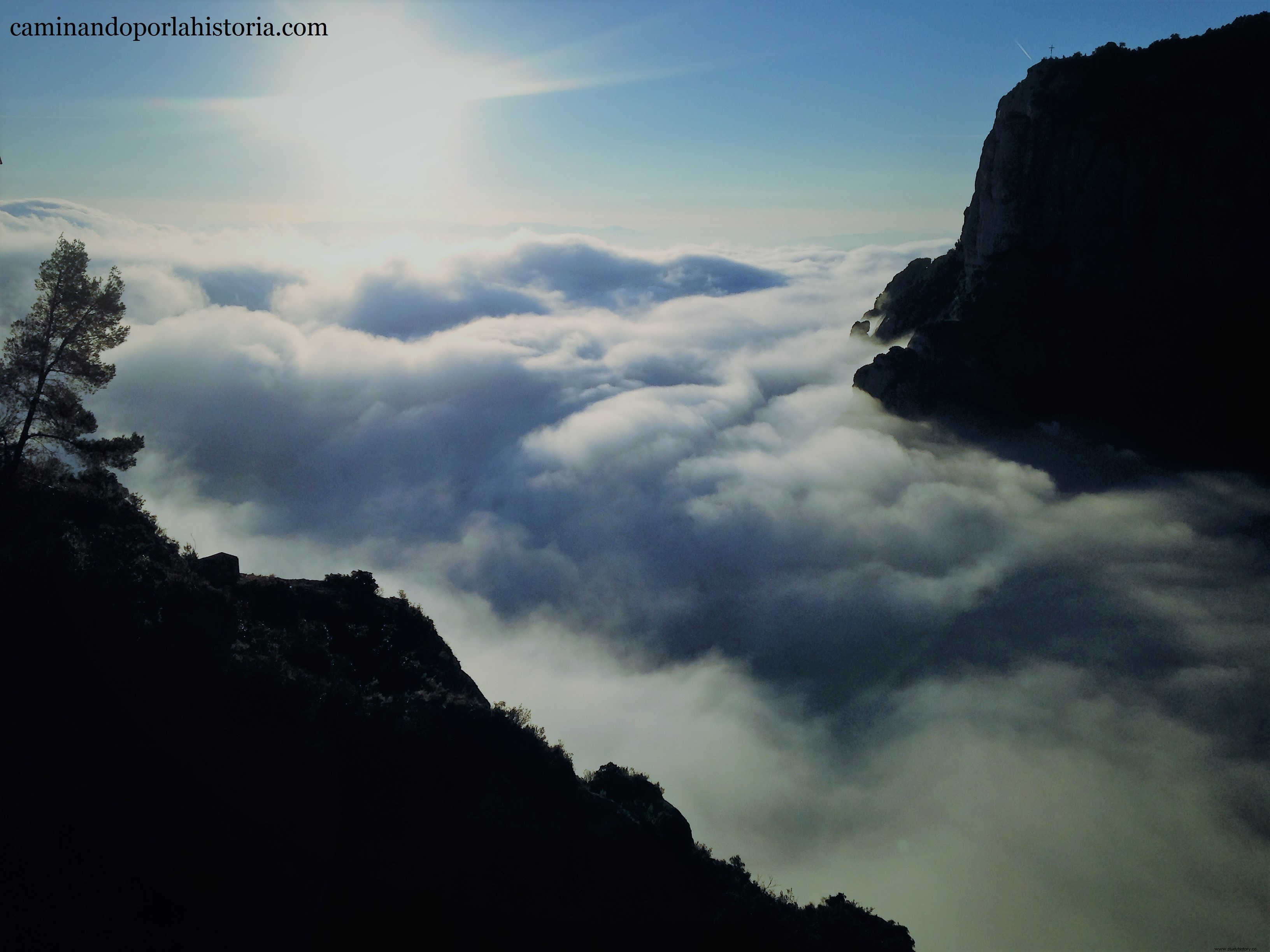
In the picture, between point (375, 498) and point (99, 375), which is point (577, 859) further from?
point (375, 498)

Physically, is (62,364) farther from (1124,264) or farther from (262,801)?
(1124,264)

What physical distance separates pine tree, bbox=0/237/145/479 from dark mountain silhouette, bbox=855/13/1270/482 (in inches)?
3120

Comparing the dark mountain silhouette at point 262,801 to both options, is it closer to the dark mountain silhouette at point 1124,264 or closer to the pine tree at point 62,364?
the pine tree at point 62,364

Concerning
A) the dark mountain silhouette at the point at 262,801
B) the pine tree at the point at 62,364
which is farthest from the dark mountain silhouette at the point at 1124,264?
the pine tree at the point at 62,364

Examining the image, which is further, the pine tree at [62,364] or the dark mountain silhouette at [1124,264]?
the dark mountain silhouette at [1124,264]

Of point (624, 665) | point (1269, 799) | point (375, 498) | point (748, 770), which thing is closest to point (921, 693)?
point (748, 770)

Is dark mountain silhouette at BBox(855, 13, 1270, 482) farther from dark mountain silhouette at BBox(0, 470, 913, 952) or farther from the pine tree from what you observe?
the pine tree

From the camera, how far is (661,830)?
1944 centimetres

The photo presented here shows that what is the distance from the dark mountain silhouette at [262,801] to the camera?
488 inches

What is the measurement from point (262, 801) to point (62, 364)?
16548 mm

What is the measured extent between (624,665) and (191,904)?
7874 cm

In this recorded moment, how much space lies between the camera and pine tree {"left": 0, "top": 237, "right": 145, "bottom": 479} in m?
19.6

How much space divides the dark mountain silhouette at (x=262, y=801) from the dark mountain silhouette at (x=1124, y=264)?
70.6 meters

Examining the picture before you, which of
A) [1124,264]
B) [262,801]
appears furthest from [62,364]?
[1124,264]
